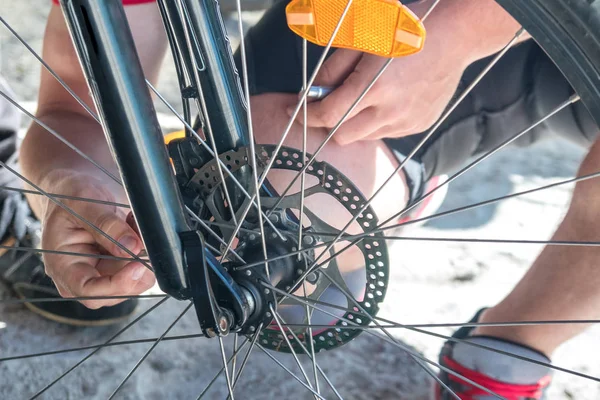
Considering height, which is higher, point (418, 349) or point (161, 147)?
point (161, 147)

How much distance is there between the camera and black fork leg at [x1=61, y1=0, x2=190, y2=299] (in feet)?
1.36

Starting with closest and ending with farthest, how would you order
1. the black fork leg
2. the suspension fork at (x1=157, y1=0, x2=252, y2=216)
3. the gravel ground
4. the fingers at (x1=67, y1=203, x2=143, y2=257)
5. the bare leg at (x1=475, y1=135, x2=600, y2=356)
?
the black fork leg → the suspension fork at (x1=157, y1=0, x2=252, y2=216) → the fingers at (x1=67, y1=203, x2=143, y2=257) → the bare leg at (x1=475, y1=135, x2=600, y2=356) → the gravel ground

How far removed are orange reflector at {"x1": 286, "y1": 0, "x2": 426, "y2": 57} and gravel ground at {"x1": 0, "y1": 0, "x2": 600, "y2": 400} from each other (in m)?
0.55

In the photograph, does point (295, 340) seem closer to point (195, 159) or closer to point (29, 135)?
point (195, 159)

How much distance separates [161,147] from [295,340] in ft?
1.03

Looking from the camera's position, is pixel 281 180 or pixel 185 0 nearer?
pixel 185 0

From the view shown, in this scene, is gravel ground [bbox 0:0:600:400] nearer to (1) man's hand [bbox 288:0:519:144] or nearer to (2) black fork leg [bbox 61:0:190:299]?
(1) man's hand [bbox 288:0:519:144]

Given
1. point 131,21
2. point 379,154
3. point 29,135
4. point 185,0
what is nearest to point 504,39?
point 379,154

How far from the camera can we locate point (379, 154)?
2.62ft

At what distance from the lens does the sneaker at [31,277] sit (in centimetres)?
100

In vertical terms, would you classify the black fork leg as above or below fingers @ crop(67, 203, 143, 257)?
above

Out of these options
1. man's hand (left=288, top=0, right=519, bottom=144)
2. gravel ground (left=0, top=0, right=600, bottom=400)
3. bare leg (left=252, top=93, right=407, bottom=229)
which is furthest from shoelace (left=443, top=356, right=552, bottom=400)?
man's hand (left=288, top=0, right=519, bottom=144)

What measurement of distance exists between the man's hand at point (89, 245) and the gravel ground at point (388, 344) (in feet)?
0.82

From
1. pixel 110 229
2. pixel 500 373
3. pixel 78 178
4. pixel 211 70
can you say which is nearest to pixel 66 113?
pixel 78 178
